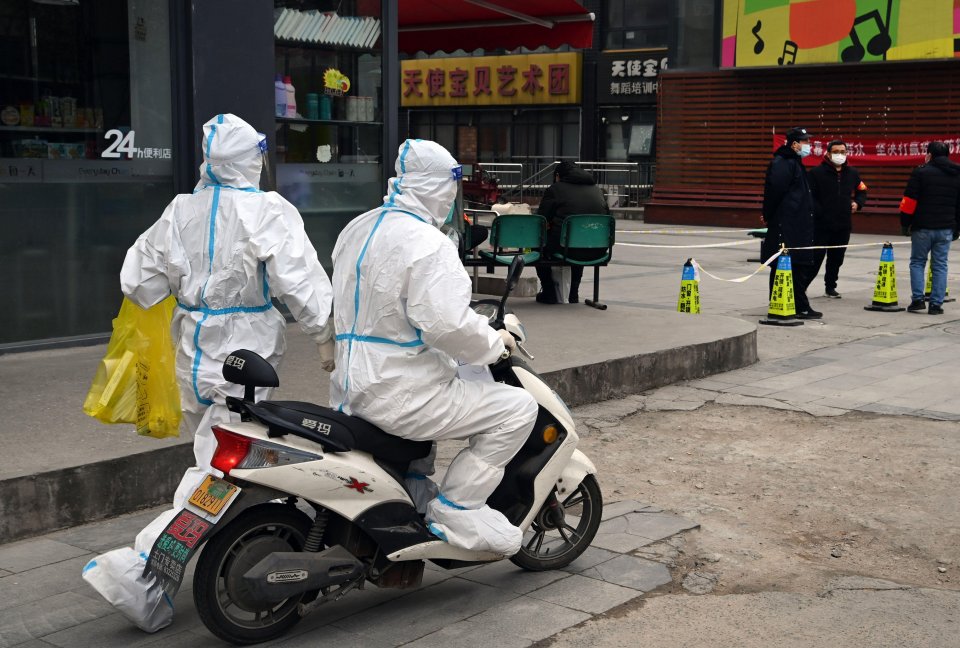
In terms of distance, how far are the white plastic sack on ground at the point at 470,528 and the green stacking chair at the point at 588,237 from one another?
7.13 meters

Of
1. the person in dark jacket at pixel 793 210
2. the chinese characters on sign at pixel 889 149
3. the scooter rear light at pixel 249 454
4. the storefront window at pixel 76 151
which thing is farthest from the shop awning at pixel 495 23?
the chinese characters on sign at pixel 889 149

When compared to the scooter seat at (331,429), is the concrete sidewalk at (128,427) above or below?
below

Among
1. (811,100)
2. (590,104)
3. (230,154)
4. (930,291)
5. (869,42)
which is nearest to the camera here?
(230,154)

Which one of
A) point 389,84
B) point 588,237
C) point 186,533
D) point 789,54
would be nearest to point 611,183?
point 789,54

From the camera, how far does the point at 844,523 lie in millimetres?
5645

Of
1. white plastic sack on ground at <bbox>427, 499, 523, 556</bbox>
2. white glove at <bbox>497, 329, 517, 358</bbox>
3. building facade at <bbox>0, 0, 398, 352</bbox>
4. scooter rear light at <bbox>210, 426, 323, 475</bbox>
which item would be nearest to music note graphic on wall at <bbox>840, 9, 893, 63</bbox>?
building facade at <bbox>0, 0, 398, 352</bbox>

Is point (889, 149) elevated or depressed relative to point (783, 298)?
elevated

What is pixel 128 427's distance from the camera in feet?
20.2

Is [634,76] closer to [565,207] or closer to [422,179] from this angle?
[565,207]

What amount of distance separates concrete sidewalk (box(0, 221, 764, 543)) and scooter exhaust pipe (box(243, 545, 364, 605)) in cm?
175

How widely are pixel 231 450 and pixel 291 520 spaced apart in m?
0.35

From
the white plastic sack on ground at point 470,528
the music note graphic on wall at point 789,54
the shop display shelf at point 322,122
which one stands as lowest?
the white plastic sack on ground at point 470,528

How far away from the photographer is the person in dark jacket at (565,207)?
1165 centimetres

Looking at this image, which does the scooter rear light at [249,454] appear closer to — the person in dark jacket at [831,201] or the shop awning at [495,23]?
the shop awning at [495,23]
